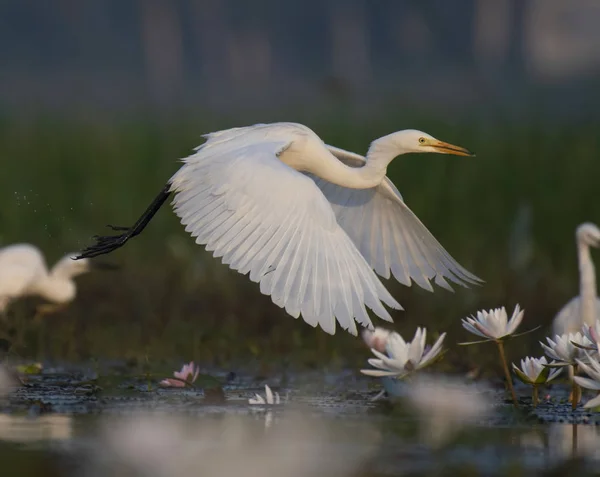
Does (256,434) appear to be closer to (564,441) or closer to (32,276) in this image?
(564,441)

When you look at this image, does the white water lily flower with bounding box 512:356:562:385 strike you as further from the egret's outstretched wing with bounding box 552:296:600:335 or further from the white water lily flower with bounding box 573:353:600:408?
the egret's outstretched wing with bounding box 552:296:600:335

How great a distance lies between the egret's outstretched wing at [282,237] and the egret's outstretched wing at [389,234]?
89 centimetres

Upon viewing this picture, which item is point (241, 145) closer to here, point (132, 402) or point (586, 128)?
point (132, 402)

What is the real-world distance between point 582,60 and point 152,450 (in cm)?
3348

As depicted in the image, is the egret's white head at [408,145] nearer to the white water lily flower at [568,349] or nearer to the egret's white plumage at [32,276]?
the white water lily flower at [568,349]

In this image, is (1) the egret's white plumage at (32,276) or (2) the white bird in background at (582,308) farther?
(1) the egret's white plumage at (32,276)

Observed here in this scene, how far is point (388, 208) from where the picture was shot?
527 centimetres

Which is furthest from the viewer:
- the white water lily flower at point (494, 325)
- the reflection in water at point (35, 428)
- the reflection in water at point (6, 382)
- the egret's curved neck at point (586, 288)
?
the egret's curved neck at point (586, 288)

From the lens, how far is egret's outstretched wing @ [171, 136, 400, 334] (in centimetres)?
388

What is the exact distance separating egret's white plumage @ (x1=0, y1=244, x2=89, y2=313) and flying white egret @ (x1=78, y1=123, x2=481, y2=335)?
1.10 m

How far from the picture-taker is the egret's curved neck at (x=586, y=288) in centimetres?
550

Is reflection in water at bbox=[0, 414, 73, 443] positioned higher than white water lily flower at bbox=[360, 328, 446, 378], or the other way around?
white water lily flower at bbox=[360, 328, 446, 378]

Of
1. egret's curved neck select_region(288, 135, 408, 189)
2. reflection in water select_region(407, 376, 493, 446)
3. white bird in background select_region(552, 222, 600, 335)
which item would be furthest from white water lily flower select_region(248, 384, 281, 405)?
white bird in background select_region(552, 222, 600, 335)

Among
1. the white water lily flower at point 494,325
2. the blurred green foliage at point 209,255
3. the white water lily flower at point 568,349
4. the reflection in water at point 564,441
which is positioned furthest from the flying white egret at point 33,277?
the reflection in water at point 564,441
